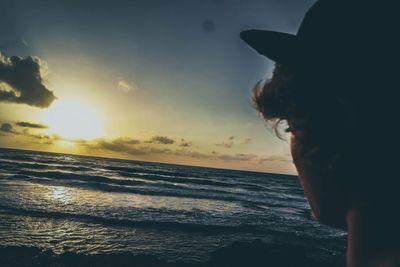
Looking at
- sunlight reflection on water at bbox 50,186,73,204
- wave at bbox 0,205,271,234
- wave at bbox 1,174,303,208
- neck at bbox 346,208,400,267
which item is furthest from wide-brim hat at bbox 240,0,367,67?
wave at bbox 1,174,303,208

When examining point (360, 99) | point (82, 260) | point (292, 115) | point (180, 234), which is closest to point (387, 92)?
point (360, 99)

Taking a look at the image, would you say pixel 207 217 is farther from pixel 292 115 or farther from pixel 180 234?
pixel 292 115

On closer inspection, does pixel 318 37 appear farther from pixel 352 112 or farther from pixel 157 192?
pixel 157 192

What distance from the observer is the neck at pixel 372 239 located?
2.88ft

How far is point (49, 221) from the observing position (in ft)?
31.0

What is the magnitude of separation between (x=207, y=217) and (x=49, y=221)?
6380mm

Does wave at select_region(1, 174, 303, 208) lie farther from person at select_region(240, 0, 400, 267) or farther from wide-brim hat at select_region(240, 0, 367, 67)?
wide-brim hat at select_region(240, 0, 367, 67)

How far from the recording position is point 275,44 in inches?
44.0

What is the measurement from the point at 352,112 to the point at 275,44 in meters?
0.37

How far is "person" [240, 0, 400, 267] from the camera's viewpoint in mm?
952

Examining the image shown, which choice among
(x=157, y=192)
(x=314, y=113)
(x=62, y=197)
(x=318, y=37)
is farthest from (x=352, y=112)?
(x=157, y=192)

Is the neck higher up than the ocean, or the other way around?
the neck

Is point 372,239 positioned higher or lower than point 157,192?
higher

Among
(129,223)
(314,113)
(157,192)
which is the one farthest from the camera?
(157,192)
